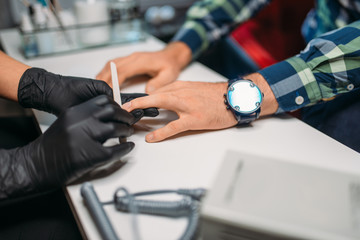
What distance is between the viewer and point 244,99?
2.52 feet

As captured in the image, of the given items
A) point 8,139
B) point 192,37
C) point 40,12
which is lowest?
point 8,139

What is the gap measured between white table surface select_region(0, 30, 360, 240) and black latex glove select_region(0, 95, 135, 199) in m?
0.04

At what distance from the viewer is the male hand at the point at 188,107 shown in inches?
27.8

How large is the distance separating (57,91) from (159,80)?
0.32m

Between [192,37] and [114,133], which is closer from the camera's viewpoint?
[114,133]

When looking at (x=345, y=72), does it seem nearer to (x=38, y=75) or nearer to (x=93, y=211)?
(x=93, y=211)

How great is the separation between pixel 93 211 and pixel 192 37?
86 cm

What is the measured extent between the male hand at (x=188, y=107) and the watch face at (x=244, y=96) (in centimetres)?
Result: 2

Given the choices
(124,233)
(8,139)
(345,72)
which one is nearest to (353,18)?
(345,72)

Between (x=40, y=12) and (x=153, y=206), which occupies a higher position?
(x=40, y=12)

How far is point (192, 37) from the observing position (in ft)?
3.92

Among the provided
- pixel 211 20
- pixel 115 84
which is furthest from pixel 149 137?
pixel 211 20

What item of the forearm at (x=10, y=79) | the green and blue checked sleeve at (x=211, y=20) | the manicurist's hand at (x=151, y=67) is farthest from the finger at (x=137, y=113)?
the green and blue checked sleeve at (x=211, y=20)

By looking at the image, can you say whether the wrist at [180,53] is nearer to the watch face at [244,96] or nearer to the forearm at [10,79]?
the watch face at [244,96]
